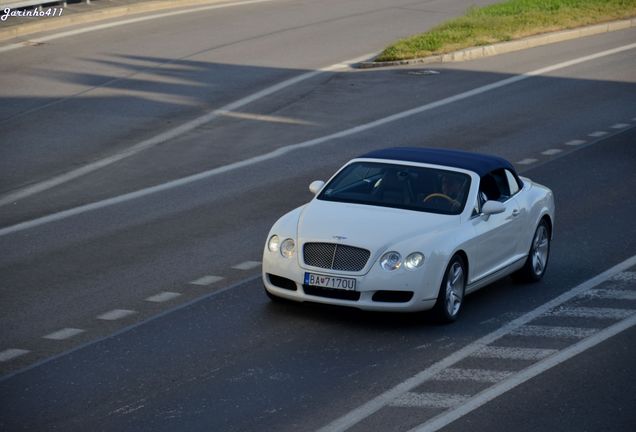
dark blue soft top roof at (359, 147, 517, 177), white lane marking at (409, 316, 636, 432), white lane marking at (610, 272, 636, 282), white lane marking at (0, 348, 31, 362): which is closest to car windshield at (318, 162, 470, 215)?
dark blue soft top roof at (359, 147, 517, 177)

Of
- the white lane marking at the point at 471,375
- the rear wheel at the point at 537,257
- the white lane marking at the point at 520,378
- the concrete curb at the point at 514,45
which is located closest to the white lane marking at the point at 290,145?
the concrete curb at the point at 514,45

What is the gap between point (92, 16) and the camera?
38.6 m

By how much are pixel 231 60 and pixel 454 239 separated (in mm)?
20913

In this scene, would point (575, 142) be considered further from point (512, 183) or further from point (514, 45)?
point (514, 45)

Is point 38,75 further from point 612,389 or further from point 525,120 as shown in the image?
point 612,389

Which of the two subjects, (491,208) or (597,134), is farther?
(597,134)

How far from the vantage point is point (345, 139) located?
24734 mm

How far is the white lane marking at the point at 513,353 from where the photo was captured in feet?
40.0

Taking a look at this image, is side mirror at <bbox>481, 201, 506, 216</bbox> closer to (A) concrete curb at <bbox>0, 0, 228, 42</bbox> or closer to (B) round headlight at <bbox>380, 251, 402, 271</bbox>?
(B) round headlight at <bbox>380, 251, 402, 271</bbox>

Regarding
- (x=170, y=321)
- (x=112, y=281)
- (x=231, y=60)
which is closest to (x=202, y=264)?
(x=112, y=281)

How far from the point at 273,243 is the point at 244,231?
401cm

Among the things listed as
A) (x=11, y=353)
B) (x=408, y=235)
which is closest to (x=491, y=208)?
(x=408, y=235)

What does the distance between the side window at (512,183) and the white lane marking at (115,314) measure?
457cm

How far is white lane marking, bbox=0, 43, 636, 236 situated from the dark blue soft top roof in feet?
18.1
